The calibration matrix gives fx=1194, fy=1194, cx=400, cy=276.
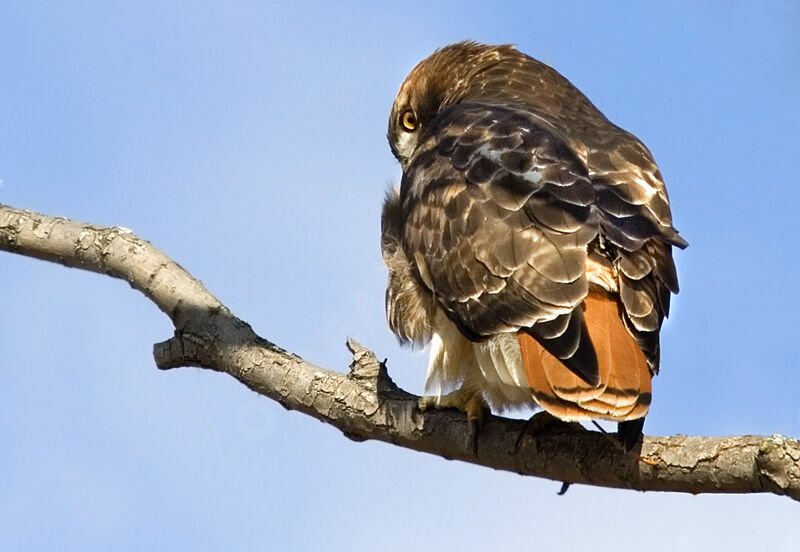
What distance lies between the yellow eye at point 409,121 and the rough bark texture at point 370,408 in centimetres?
173

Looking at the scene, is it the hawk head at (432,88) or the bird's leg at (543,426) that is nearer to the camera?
the bird's leg at (543,426)

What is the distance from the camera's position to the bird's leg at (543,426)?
389 cm

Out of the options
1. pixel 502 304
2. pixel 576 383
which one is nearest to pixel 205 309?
pixel 502 304

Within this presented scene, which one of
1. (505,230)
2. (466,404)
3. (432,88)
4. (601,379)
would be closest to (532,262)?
(505,230)

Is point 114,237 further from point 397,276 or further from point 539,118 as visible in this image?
point 539,118

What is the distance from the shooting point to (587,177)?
417 cm

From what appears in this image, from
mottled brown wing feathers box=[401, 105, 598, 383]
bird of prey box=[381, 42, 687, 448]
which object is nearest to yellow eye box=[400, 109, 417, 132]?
bird of prey box=[381, 42, 687, 448]

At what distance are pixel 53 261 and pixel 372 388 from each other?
1.54 m

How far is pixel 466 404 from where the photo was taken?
13.6ft

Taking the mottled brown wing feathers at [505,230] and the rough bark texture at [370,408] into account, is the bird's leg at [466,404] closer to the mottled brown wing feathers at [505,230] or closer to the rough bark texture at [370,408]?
the rough bark texture at [370,408]

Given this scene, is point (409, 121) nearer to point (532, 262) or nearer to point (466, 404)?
point (466, 404)

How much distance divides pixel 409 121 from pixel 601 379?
279 centimetres

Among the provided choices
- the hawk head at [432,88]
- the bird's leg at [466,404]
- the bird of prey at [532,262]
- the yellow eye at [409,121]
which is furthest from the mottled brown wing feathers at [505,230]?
the yellow eye at [409,121]

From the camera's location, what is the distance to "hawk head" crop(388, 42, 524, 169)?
19.2 ft
